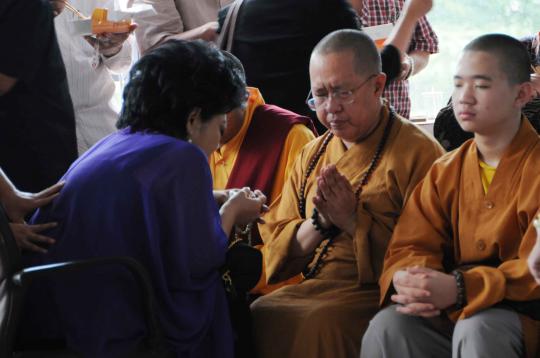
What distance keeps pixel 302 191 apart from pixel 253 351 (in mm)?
502

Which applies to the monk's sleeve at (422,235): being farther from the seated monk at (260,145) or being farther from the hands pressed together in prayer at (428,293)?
the seated monk at (260,145)

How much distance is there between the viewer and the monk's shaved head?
7.91ft

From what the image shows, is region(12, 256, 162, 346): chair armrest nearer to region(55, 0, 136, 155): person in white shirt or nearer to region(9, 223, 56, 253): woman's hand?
region(9, 223, 56, 253): woman's hand

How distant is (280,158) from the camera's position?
109 inches

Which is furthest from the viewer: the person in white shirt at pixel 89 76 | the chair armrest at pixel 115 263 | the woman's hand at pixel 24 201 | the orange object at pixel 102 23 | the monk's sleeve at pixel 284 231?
the person in white shirt at pixel 89 76

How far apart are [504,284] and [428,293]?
0.56 ft

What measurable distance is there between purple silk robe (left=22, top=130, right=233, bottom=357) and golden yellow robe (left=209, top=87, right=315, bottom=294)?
0.61 m

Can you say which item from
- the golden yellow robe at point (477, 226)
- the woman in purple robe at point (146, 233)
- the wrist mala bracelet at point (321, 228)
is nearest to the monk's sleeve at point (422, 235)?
the golden yellow robe at point (477, 226)

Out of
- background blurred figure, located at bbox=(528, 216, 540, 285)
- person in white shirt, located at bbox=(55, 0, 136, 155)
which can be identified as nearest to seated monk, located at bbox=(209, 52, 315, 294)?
person in white shirt, located at bbox=(55, 0, 136, 155)

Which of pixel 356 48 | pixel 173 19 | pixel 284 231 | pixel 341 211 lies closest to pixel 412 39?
pixel 173 19

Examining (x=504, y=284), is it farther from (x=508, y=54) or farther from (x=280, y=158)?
(x=280, y=158)

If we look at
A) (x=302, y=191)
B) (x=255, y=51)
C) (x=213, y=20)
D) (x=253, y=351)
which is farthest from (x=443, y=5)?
(x=253, y=351)

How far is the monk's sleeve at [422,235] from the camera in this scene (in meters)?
2.13

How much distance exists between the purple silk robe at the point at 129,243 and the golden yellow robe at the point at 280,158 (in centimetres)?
61
